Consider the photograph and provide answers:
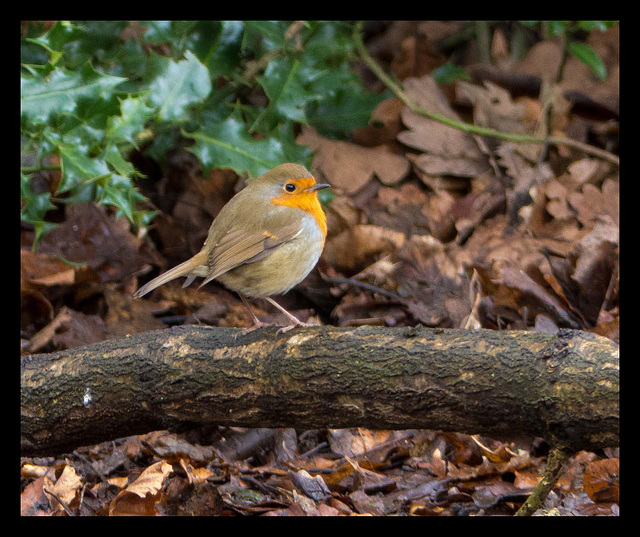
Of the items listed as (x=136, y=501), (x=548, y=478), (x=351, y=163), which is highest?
(x=548, y=478)

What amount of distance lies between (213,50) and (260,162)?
99 centimetres

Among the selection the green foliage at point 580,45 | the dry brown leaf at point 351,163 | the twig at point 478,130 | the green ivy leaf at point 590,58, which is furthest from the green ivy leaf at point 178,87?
the green ivy leaf at point 590,58

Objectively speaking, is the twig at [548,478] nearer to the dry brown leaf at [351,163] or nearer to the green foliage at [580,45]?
the dry brown leaf at [351,163]

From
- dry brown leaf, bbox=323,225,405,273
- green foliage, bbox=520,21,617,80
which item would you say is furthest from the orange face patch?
green foliage, bbox=520,21,617,80

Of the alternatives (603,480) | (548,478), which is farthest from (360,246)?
(548,478)

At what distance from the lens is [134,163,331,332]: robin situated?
3.62m

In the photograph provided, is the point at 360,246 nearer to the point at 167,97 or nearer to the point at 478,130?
the point at 478,130

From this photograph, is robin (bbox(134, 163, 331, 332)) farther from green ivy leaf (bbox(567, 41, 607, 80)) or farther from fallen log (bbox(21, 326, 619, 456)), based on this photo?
green ivy leaf (bbox(567, 41, 607, 80))

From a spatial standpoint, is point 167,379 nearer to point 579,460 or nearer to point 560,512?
point 560,512

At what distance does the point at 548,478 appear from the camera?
8.95 feet

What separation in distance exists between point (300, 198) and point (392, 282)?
1179 millimetres

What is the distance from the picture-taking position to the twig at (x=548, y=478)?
2664 millimetres

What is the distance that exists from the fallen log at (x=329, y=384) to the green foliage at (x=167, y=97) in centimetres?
129

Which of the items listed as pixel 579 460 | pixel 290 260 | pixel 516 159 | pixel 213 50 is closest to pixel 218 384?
pixel 290 260
